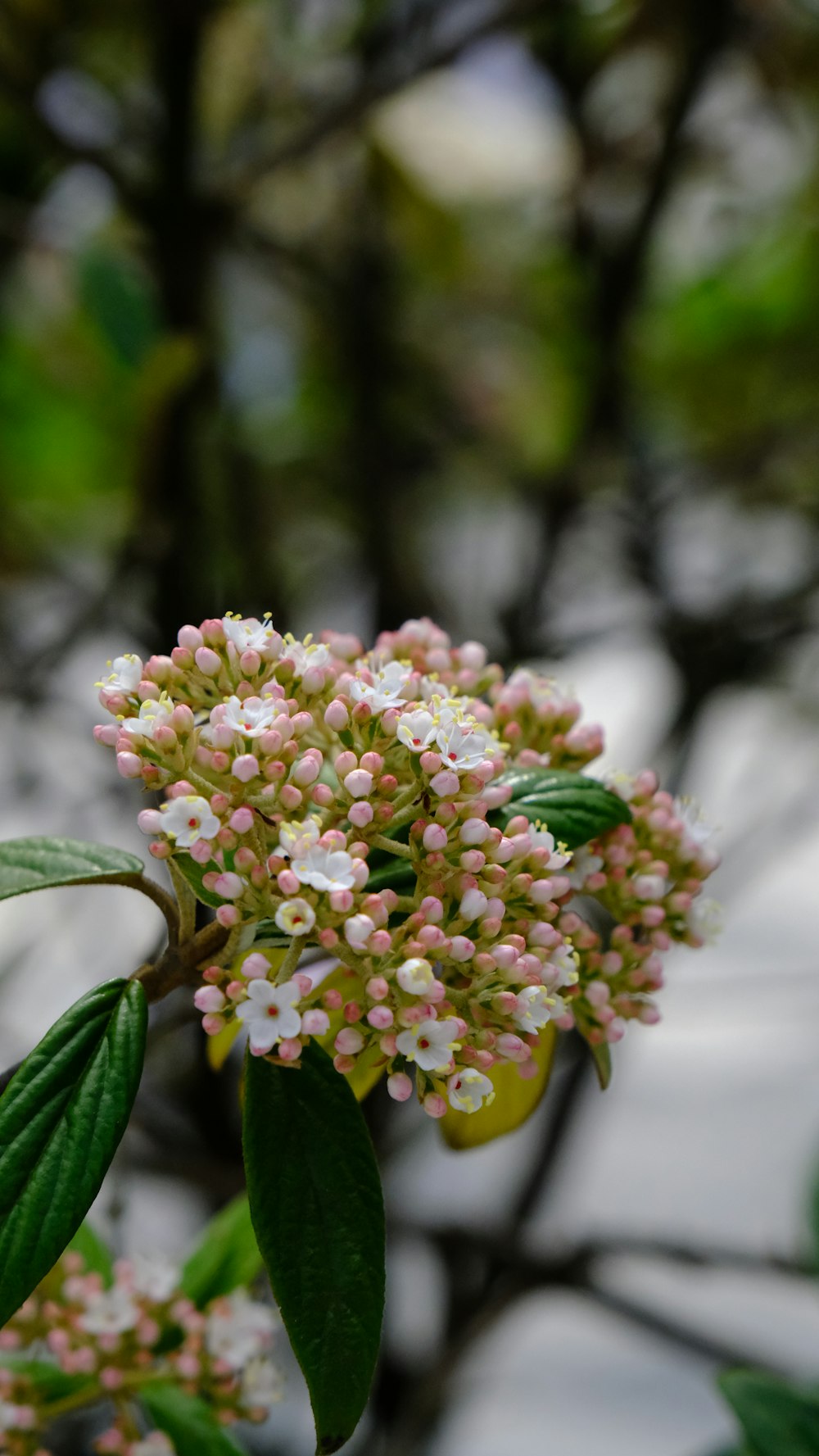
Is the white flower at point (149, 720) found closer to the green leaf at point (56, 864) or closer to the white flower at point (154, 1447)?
the green leaf at point (56, 864)

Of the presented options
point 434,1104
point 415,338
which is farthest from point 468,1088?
point 415,338

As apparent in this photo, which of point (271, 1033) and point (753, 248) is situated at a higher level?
point (753, 248)

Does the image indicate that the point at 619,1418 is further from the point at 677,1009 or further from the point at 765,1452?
the point at 765,1452

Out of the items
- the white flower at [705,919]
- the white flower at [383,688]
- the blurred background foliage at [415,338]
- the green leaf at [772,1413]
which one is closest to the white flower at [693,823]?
the white flower at [705,919]

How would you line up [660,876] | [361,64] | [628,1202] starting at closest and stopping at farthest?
[660,876]
[361,64]
[628,1202]

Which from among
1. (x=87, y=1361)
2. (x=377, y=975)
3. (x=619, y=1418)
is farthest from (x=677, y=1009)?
(x=377, y=975)

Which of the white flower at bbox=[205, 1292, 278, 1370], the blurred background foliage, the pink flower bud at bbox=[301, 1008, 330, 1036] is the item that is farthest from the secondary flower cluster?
the blurred background foliage
